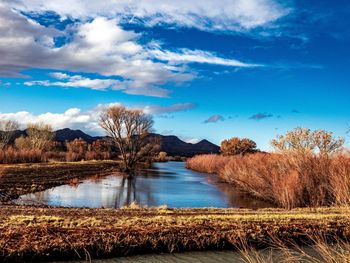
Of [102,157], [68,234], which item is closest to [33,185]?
[68,234]

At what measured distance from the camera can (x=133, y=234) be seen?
41.4ft

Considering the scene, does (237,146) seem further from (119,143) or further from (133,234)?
(133,234)

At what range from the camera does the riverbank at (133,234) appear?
11.2m

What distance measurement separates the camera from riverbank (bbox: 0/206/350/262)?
36.9ft

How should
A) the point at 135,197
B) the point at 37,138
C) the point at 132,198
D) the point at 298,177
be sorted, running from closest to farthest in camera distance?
the point at 298,177 → the point at 132,198 → the point at 135,197 → the point at 37,138

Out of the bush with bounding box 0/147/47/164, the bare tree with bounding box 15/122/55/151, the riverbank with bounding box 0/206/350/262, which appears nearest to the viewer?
the riverbank with bounding box 0/206/350/262

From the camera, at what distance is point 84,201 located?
88.4 ft

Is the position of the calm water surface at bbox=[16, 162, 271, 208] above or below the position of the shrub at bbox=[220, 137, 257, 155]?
below

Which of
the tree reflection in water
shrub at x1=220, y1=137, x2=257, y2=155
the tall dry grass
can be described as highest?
shrub at x1=220, y1=137, x2=257, y2=155

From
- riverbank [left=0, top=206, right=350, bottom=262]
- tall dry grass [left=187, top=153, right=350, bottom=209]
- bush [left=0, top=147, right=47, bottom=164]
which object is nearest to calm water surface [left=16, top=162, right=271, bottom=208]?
tall dry grass [left=187, top=153, right=350, bottom=209]

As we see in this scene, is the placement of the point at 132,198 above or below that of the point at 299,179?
below

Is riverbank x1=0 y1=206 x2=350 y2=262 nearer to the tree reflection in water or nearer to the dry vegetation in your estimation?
the dry vegetation

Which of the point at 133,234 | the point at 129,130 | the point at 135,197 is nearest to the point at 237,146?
the point at 129,130

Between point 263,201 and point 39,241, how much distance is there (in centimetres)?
2267
